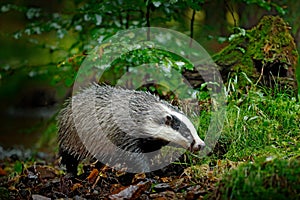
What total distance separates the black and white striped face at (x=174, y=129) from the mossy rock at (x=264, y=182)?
917 millimetres

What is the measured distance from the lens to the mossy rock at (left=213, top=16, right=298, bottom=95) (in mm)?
5965

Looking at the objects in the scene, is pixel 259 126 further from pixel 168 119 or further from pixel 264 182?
pixel 264 182

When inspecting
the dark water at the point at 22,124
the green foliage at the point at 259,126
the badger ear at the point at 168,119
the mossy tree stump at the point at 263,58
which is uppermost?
the mossy tree stump at the point at 263,58

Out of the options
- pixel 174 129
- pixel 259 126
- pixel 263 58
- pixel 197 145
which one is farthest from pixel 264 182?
pixel 263 58

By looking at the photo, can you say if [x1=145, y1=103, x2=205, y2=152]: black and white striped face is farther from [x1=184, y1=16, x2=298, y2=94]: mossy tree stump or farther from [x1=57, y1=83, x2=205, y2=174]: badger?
[x1=184, y1=16, x2=298, y2=94]: mossy tree stump

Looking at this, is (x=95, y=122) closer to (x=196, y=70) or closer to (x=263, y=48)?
(x=196, y=70)

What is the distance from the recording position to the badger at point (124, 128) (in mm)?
4520

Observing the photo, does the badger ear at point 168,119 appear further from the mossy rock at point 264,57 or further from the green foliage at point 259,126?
the mossy rock at point 264,57

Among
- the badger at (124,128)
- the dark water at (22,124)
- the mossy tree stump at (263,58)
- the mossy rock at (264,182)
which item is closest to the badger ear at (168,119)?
the badger at (124,128)

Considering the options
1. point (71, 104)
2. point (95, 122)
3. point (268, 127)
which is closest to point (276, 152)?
A: point (268, 127)

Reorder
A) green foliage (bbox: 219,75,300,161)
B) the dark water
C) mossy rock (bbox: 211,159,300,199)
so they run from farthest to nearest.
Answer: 1. the dark water
2. green foliage (bbox: 219,75,300,161)
3. mossy rock (bbox: 211,159,300,199)

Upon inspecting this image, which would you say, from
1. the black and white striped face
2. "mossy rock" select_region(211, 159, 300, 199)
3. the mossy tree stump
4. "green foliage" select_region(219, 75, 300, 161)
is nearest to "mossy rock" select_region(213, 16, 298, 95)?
the mossy tree stump

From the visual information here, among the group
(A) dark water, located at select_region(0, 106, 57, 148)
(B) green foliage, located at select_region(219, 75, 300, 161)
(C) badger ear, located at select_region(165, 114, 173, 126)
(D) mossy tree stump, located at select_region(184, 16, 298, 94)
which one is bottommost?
(A) dark water, located at select_region(0, 106, 57, 148)

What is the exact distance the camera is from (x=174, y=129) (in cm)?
452
